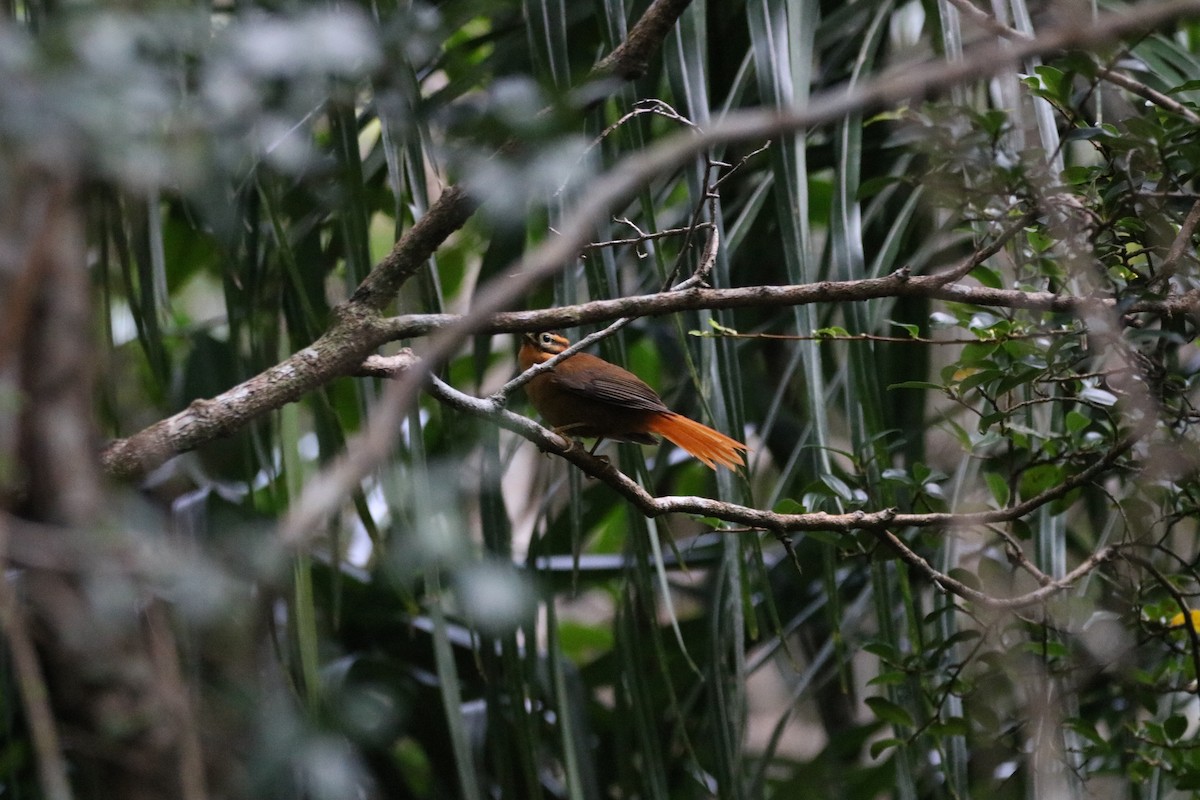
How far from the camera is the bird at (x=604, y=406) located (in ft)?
8.78

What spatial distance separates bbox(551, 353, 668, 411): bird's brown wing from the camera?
8.94 feet

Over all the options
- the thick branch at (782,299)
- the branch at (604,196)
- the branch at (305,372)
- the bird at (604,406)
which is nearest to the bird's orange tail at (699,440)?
the bird at (604,406)

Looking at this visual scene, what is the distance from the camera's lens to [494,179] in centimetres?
118

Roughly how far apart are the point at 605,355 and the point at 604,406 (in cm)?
65

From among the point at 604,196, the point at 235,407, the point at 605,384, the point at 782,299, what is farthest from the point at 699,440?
the point at 604,196

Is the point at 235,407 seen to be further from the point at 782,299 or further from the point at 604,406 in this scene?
the point at 604,406

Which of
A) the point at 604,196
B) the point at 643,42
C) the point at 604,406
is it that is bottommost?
the point at 604,406

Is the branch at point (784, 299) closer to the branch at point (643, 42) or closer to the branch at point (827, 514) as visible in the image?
the branch at point (827, 514)

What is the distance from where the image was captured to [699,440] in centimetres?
265

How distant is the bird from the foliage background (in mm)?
171

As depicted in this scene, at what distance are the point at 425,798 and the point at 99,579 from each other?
8.08ft

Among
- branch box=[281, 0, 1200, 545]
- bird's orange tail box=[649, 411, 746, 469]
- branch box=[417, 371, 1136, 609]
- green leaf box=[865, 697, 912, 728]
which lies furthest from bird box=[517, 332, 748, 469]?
branch box=[281, 0, 1200, 545]

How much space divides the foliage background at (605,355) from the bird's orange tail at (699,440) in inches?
2.2

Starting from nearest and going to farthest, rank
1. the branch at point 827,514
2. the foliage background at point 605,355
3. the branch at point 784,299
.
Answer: the foliage background at point 605,355 < the branch at point 784,299 < the branch at point 827,514
